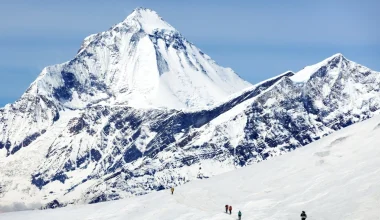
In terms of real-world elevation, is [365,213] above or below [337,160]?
below

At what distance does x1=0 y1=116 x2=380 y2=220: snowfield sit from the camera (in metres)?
152

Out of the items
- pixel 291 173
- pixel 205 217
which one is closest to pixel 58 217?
pixel 205 217

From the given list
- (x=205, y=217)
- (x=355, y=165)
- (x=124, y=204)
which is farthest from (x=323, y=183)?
(x=124, y=204)

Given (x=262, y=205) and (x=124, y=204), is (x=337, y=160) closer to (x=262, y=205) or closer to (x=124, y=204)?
(x=262, y=205)

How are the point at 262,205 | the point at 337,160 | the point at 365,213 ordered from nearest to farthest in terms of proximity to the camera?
the point at 365,213, the point at 262,205, the point at 337,160

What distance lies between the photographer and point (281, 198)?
171 metres

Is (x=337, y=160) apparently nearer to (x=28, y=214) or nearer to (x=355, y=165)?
(x=355, y=165)

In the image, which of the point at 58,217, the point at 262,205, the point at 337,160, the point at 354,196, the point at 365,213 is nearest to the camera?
the point at 365,213

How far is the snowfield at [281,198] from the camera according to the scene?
499 feet

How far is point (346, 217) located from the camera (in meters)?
A: 141

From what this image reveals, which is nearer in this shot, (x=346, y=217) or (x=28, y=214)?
(x=346, y=217)

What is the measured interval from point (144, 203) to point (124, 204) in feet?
14.8

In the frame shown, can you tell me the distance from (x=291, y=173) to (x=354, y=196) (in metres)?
42.2

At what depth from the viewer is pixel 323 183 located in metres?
177
